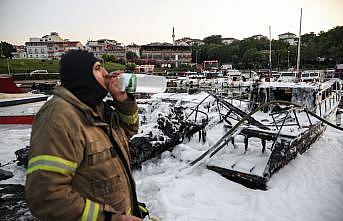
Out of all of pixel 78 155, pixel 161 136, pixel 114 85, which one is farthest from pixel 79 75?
pixel 161 136

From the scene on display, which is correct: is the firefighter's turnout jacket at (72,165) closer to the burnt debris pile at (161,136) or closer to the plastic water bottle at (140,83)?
the plastic water bottle at (140,83)

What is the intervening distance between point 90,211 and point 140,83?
1008 mm

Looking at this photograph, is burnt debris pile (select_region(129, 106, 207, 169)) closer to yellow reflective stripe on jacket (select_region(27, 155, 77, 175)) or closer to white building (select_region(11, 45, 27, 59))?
yellow reflective stripe on jacket (select_region(27, 155, 77, 175))

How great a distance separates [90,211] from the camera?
1.38 m

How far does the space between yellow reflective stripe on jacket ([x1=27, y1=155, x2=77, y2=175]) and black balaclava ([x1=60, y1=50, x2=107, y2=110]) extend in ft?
1.27

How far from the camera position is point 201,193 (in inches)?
179

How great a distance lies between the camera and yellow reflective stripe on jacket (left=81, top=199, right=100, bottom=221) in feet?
4.47

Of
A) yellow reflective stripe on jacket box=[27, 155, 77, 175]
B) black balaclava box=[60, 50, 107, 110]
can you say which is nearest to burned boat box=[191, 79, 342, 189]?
black balaclava box=[60, 50, 107, 110]

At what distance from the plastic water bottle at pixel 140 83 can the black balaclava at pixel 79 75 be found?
0.89ft

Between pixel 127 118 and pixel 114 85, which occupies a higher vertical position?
pixel 114 85

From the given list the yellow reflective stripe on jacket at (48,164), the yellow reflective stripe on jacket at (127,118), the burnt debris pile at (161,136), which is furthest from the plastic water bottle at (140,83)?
the burnt debris pile at (161,136)

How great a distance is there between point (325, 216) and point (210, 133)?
4.13 metres

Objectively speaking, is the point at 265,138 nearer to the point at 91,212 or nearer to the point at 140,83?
the point at 140,83

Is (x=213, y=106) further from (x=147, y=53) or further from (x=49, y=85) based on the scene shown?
(x=147, y=53)
